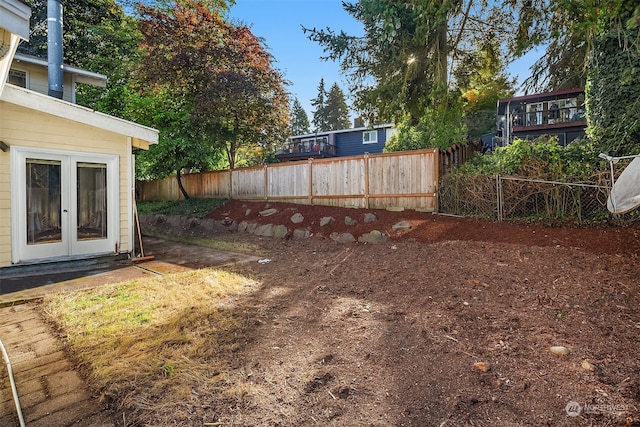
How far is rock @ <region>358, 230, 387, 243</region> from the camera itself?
6.68 metres

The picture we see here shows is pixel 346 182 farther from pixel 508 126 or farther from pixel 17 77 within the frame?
pixel 508 126

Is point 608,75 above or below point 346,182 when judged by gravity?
above

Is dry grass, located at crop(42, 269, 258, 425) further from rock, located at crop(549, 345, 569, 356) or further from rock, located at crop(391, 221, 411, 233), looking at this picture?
rock, located at crop(391, 221, 411, 233)

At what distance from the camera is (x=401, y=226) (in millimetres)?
6855

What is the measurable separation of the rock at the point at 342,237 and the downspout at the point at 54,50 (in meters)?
6.58

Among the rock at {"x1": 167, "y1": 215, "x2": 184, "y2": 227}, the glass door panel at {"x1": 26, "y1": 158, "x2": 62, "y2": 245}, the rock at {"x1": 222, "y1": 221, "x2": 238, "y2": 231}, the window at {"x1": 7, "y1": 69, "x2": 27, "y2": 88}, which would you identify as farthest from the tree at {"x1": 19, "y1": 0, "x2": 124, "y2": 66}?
the glass door panel at {"x1": 26, "y1": 158, "x2": 62, "y2": 245}

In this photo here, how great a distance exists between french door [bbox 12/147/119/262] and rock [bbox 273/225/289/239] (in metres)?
3.63

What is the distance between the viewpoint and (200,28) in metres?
11.8

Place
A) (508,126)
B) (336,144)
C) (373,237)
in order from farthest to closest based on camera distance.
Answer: (336,144) → (508,126) → (373,237)

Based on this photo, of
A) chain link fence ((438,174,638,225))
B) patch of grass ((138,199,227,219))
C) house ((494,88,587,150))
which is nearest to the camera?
chain link fence ((438,174,638,225))

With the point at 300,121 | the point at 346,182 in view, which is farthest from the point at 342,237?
the point at 300,121

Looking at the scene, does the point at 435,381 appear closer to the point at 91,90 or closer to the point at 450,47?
the point at 450,47

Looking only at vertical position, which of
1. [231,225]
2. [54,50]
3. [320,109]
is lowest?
[231,225]

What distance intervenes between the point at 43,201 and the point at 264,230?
4.69 metres
